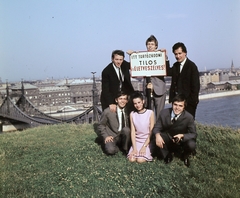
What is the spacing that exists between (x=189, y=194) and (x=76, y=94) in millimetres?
62289

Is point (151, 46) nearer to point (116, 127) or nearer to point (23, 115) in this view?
point (116, 127)

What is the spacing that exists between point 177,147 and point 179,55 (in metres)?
0.97

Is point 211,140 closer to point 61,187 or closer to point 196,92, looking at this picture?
point 196,92

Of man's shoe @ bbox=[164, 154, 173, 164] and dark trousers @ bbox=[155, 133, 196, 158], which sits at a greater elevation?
dark trousers @ bbox=[155, 133, 196, 158]

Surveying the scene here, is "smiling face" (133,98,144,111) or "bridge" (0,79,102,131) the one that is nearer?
"smiling face" (133,98,144,111)

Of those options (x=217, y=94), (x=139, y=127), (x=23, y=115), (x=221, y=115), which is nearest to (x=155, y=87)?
(x=139, y=127)

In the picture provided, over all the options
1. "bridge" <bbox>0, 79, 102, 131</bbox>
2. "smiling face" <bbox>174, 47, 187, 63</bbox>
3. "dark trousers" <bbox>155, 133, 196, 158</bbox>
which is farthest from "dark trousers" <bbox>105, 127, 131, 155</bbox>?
"bridge" <bbox>0, 79, 102, 131</bbox>

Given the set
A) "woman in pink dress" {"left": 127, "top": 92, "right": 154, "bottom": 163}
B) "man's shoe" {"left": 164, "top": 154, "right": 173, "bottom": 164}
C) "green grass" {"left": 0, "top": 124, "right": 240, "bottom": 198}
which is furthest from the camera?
"woman in pink dress" {"left": 127, "top": 92, "right": 154, "bottom": 163}

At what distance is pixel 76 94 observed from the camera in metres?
63.6

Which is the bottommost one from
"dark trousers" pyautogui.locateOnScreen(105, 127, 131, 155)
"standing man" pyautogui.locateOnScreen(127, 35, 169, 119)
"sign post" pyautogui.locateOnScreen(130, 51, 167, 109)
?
"dark trousers" pyautogui.locateOnScreen(105, 127, 131, 155)

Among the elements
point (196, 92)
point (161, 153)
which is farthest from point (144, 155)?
point (196, 92)

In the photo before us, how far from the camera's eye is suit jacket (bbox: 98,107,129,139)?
10.7ft

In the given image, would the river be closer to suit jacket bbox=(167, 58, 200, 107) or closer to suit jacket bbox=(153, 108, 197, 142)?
suit jacket bbox=(167, 58, 200, 107)

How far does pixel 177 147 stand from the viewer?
2867mm
